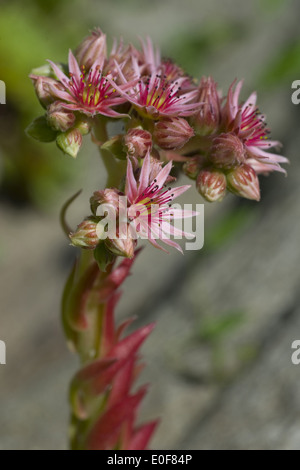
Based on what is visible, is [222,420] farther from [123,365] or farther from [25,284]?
[25,284]

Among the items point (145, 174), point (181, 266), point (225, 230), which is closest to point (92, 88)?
point (145, 174)

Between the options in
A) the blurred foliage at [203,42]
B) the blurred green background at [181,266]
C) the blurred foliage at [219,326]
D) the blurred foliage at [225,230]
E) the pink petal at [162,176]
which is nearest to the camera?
the pink petal at [162,176]

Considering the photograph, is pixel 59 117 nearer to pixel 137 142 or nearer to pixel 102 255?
pixel 137 142

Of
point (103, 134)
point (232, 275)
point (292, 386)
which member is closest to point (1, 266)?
point (232, 275)

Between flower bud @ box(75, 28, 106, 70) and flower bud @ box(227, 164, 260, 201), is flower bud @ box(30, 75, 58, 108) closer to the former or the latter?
flower bud @ box(75, 28, 106, 70)

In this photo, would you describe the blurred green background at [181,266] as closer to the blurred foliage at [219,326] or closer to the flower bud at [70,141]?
the blurred foliage at [219,326]

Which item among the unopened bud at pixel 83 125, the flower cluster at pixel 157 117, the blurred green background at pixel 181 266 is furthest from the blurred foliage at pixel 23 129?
the unopened bud at pixel 83 125
